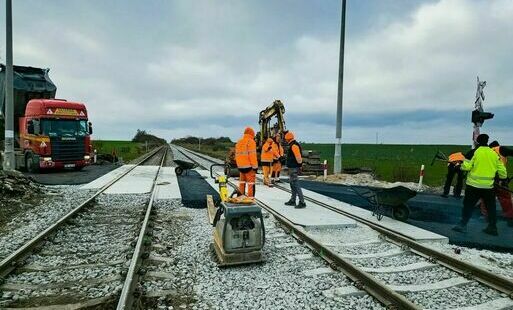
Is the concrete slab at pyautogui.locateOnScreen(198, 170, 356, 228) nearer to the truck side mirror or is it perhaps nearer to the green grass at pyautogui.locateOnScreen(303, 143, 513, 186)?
the green grass at pyautogui.locateOnScreen(303, 143, 513, 186)

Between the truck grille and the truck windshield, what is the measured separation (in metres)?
0.29

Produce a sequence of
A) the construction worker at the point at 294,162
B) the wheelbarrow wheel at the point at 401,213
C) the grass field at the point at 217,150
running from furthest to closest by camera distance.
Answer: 1. the grass field at the point at 217,150
2. the construction worker at the point at 294,162
3. the wheelbarrow wheel at the point at 401,213

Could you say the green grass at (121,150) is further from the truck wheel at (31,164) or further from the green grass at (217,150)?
the truck wheel at (31,164)

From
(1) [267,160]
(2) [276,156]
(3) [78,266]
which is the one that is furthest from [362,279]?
(2) [276,156]

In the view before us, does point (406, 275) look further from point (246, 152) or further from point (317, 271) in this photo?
point (246, 152)

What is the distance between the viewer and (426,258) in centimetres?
571

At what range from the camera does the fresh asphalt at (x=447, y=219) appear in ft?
22.1

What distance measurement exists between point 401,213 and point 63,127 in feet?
53.9

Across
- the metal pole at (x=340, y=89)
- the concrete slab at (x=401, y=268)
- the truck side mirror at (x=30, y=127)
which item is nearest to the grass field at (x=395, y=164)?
the metal pole at (x=340, y=89)

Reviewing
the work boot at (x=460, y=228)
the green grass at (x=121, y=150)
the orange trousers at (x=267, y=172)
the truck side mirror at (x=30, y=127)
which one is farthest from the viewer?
the green grass at (x=121, y=150)

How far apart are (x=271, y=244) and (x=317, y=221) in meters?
1.90

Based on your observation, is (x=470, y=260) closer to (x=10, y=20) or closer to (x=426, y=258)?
(x=426, y=258)

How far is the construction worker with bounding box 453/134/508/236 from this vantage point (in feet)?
24.1

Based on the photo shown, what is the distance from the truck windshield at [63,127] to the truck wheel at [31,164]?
60.2 inches
